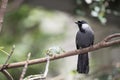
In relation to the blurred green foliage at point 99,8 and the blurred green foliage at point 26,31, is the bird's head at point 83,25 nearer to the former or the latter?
the blurred green foliage at point 99,8

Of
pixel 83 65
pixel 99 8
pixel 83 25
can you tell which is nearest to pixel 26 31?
pixel 99 8

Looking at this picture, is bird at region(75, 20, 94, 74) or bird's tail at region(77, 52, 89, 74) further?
bird at region(75, 20, 94, 74)

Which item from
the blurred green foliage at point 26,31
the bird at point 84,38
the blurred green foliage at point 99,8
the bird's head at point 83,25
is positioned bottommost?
the blurred green foliage at point 26,31

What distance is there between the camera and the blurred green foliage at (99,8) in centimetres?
243

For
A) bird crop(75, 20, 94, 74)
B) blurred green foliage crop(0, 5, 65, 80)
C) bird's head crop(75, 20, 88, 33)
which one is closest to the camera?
bird crop(75, 20, 94, 74)

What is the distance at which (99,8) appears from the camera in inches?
98.5

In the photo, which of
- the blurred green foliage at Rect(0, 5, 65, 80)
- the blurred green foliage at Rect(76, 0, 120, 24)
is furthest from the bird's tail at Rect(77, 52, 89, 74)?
the blurred green foliage at Rect(0, 5, 65, 80)

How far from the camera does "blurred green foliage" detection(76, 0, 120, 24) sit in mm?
2425

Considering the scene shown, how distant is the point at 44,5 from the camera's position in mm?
2545

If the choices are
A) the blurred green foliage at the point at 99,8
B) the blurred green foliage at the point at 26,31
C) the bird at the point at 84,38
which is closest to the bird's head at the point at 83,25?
the bird at the point at 84,38

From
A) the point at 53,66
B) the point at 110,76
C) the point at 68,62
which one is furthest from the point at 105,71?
the point at 53,66

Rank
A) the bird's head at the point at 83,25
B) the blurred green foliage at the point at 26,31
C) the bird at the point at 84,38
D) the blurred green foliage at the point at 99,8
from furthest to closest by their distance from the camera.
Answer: the blurred green foliage at the point at 26,31
the blurred green foliage at the point at 99,8
the bird's head at the point at 83,25
the bird at the point at 84,38

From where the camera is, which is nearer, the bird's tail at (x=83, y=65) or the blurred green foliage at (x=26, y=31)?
the bird's tail at (x=83, y=65)

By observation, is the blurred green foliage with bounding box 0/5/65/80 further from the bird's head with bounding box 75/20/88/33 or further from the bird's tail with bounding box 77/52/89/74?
the bird's tail with bounding box 77/52/89/74
